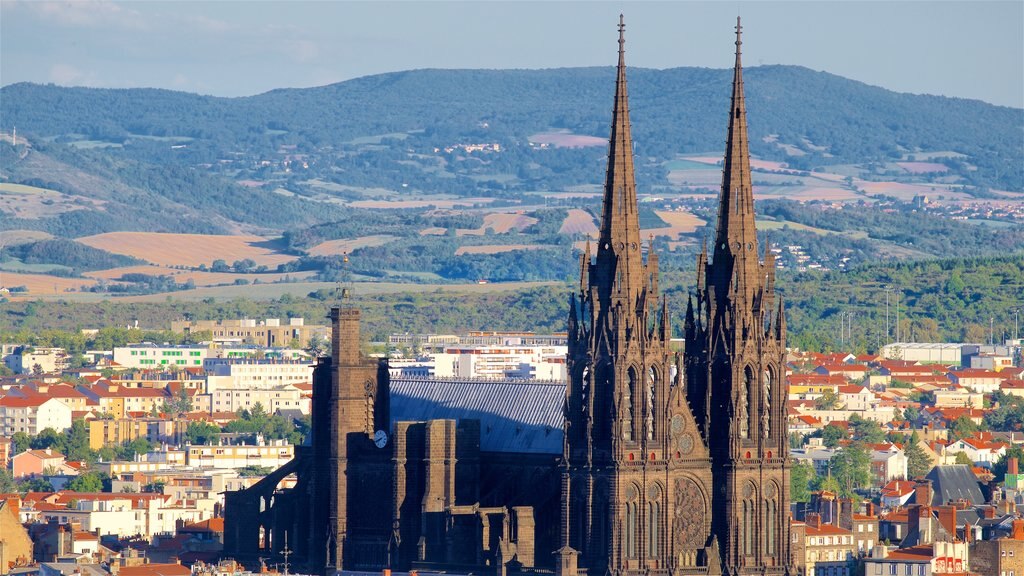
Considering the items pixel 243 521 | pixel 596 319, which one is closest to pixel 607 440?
pixel 596 319

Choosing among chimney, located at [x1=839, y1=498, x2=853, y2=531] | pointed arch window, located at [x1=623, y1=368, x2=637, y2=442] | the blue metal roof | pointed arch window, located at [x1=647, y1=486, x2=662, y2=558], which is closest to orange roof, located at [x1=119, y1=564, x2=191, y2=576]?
the blue metal roof

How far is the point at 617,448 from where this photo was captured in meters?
109

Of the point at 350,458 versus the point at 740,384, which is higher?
the point at 740,384

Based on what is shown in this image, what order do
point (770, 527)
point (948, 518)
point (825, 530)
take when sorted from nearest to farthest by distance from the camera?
1. point (770, 527)
2. point (825, 530)
3. point (948, 518)

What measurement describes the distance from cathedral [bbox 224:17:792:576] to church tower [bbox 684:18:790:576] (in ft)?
0.20

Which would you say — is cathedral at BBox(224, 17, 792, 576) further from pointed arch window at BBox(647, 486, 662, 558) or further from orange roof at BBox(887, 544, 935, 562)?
orange roof at BBox(887, 544, 935, 562)

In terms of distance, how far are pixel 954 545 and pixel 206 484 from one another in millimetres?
47108

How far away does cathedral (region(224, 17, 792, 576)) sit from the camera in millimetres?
109812

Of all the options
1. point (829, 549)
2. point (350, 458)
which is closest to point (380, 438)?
point (350, 458)

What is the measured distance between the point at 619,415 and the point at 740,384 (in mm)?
4508

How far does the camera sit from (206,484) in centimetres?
18538

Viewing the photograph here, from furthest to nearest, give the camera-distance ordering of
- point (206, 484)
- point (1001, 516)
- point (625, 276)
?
point (206, 484) → point (1001, 516) → point (625, 276)

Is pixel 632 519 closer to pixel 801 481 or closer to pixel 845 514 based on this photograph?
pixel 845 514

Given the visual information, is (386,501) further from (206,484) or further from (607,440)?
(206,484)
